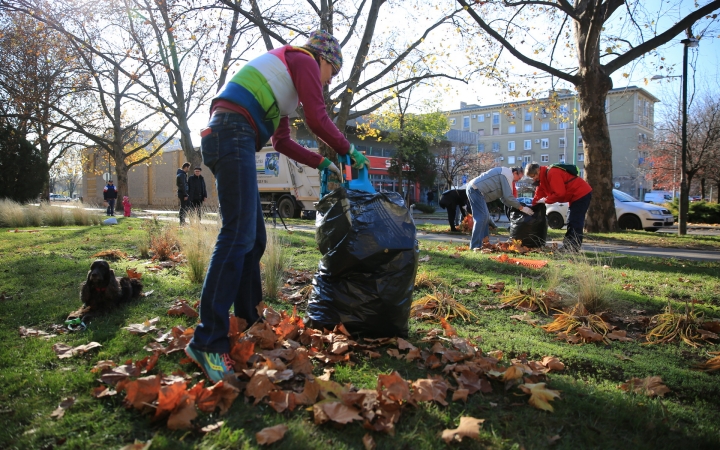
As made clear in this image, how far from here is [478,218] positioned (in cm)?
786

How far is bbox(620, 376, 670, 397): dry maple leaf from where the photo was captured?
7.82 feet

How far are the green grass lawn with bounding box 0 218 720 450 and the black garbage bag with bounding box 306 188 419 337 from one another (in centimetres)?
25

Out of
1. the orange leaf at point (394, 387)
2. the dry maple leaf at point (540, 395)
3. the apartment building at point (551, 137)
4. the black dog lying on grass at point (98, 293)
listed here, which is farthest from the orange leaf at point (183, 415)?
the apartment building at point (551, 137)

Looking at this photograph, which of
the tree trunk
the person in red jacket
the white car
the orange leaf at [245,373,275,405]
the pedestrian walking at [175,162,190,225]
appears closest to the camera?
the orange leaf at [245,373,275,405]

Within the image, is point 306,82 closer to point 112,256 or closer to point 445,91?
point 112,256

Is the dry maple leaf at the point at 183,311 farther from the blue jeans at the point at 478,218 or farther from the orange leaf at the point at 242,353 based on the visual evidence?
the blue jeans at the point at 478,218

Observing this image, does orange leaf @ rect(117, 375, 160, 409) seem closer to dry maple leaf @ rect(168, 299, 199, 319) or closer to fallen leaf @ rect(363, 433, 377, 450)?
fallen leaf @ rect(363, 433, 377, 450)

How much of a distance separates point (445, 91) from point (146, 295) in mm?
13253

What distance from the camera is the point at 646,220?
1424cm

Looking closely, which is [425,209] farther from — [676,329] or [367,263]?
[367,263]

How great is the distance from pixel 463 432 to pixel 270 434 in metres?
0.76

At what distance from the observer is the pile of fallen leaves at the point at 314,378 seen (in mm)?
1901

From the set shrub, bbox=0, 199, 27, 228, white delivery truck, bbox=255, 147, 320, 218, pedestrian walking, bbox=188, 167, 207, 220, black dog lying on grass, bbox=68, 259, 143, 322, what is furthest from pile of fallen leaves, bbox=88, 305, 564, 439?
white delivery truck, bbox=255, 147, 320, 218

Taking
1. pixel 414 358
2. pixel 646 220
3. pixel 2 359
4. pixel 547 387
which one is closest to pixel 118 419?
pixel 2 359
